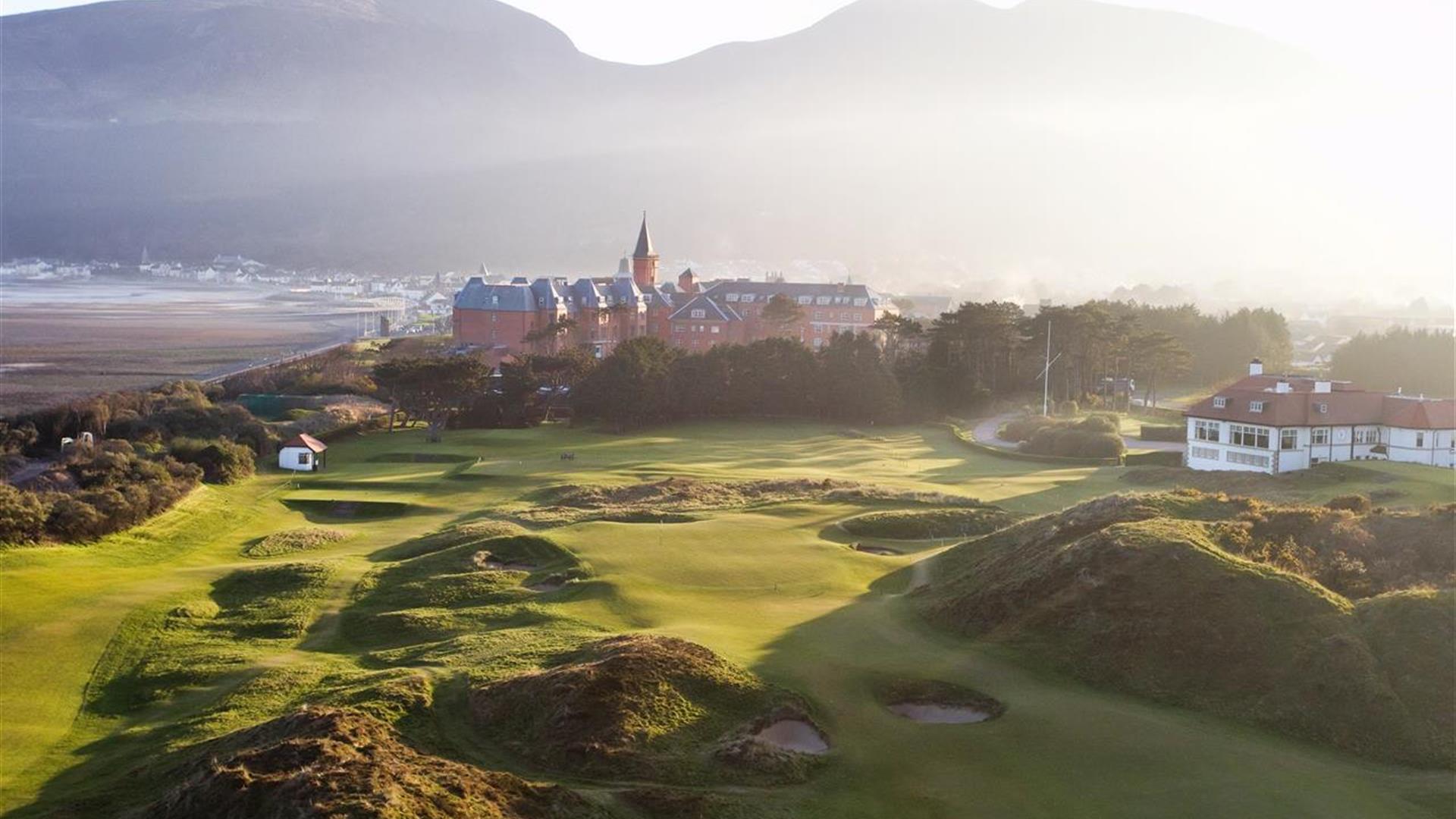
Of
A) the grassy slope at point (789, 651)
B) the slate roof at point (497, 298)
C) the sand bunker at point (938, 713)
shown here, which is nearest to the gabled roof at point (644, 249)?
the slate roof at point (497, 298)

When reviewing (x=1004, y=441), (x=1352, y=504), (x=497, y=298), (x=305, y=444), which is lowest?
(x=1004, y=441)

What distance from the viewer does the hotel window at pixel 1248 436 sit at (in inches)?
1788

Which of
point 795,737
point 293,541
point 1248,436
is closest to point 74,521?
point 293,541

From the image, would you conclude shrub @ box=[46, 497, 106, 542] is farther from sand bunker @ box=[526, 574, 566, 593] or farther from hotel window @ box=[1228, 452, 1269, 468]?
hotel window @ box=[1228, 452, 1269, 468]

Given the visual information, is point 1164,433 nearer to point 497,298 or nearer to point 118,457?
point 118,457

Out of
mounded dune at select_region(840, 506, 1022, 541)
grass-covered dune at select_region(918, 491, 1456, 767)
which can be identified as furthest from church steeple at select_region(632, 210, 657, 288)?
grass-covered dune at select_region(918, 491, 1456, 767)

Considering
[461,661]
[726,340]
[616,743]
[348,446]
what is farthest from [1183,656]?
[726,340]

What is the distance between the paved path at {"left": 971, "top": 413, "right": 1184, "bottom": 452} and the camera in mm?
58938

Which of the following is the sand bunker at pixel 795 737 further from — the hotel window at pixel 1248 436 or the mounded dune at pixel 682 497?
the hotel window at pixel 1248 436

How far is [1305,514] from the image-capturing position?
2636 cm

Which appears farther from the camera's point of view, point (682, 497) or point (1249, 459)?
point (1249, 459)

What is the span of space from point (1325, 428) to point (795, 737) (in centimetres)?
3425

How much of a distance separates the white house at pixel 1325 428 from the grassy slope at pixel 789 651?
14.2 ft

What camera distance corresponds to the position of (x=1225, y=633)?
2089 cm
